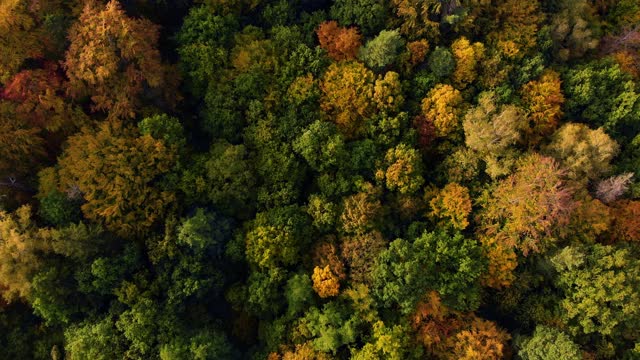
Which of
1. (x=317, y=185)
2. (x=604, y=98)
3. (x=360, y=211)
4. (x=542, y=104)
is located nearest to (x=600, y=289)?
(x=542, y=104)

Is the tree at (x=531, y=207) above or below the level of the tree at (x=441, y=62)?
below

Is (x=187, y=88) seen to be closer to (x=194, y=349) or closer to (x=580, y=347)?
(x=194, y=349)

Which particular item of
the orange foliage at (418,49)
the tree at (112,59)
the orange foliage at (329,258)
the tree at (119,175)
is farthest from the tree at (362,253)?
the tree at (112,59)

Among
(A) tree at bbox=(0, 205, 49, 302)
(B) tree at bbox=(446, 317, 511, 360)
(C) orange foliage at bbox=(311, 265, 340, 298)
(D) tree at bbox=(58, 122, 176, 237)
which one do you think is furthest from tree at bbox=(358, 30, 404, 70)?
(A) tree at bbox=(0, 205, 49, 302)

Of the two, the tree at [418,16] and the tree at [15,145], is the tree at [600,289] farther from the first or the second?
the tree at [15,145]

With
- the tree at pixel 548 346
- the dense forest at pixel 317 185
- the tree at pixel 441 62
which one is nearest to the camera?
the tree at pixel 548 346

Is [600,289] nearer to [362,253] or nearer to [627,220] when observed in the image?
[627,220]
